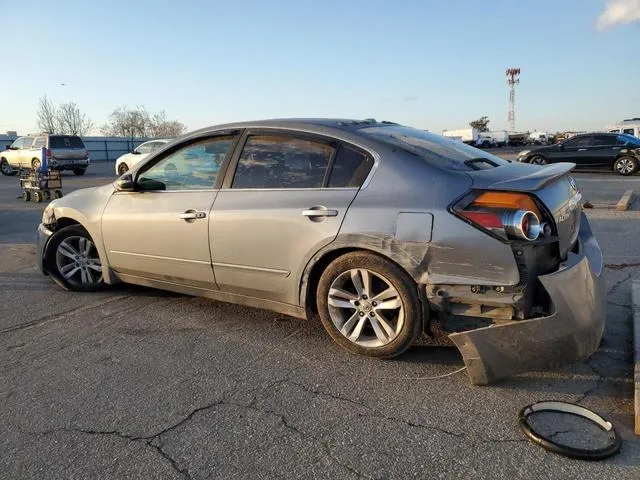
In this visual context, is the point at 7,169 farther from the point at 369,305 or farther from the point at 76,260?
the point at 369,305

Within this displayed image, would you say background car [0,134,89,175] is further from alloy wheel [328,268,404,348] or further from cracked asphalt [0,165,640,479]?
alloy wheel [328,268,404,348]

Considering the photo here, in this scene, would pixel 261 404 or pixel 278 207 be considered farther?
pixel 278 207

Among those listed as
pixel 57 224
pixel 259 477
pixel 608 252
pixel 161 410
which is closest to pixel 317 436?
pixel 259 477

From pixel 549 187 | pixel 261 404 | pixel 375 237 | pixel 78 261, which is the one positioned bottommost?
pixel 261 404

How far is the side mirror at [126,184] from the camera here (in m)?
4.61

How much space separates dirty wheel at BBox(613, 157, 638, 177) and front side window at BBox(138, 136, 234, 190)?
17.7 metres

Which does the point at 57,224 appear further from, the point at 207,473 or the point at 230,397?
the point at 207,473

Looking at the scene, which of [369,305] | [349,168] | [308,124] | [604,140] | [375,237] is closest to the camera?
[375,237]

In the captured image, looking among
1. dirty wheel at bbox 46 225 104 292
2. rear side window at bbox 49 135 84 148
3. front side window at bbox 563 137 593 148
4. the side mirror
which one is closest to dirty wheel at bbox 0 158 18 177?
rear side window at bbox 49 135 84 148

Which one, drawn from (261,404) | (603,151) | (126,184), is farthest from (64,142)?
(261,404)

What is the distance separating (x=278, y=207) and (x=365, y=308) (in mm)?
928

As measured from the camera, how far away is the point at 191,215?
4.12 metres

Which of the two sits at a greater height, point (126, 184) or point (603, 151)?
point (603, 151)

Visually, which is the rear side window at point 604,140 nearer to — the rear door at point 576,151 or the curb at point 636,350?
the rear door at point 576,151
